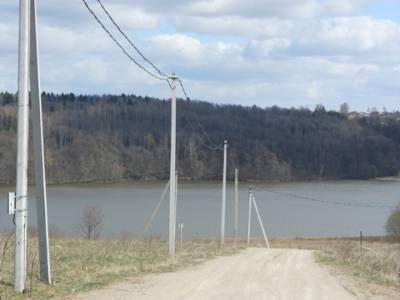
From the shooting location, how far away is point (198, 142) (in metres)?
95.8

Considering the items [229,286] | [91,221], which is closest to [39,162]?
[229,286]

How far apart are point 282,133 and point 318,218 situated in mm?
59572

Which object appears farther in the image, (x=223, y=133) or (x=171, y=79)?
(x=223, y=133)

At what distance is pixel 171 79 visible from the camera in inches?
835

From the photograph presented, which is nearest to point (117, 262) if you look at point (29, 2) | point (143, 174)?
point (29, 2)

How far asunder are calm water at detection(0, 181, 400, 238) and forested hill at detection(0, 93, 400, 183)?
41.9ft

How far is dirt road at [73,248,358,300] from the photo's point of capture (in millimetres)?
10359

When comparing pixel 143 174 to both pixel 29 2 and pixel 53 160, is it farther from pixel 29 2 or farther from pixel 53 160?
pixel 29 2

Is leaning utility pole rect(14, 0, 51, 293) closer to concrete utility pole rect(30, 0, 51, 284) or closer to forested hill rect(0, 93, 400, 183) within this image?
concrete utility pole rect(30, 0, 51, 284)

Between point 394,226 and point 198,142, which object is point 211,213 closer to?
point 394,226

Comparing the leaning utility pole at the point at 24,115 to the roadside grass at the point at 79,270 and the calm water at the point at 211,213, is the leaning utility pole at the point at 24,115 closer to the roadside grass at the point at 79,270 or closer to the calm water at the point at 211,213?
the roadside grass at the point at 79,270

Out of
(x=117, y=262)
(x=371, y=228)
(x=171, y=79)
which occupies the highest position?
(x=171, y=79)

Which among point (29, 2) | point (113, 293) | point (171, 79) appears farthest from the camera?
point (171, 79)

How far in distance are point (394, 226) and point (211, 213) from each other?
14.5 m
